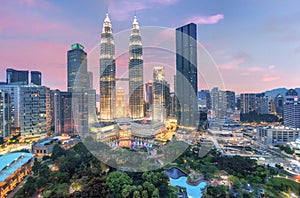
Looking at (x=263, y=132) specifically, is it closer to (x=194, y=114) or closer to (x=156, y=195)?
(x=194, y=114)

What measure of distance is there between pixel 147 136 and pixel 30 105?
582 centimetres

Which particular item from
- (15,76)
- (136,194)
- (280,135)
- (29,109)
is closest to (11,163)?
(136,194)

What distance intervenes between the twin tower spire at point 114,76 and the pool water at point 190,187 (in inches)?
100

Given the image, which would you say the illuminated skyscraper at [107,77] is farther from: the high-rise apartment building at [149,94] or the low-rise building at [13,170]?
the low-rise building at [13,170]

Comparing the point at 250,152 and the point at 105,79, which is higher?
the point at 105,79

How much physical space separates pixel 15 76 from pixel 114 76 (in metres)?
14.9

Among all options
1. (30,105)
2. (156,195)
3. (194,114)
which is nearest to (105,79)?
(194,114)

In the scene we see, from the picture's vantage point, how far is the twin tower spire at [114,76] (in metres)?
3.20

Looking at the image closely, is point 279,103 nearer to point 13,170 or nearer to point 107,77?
point 107,77

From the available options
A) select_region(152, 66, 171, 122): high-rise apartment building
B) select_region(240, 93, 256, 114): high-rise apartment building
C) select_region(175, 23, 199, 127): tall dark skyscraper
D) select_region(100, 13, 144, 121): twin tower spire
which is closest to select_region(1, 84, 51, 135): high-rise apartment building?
select_region(100, 13, 144, 121): twin tower spire

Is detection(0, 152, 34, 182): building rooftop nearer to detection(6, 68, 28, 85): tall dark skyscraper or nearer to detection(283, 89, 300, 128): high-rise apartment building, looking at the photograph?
detection(6, 68, 28, 85): tall dark skyscraper

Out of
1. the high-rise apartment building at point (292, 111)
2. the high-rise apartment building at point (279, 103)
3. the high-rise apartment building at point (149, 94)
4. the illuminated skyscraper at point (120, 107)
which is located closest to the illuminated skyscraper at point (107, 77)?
the illuminated skyscraper at point (120, 107)

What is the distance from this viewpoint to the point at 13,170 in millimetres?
3836

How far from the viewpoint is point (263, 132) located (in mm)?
7219
